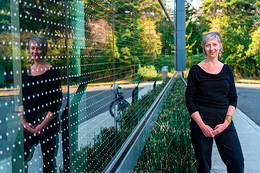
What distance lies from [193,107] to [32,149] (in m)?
1.96

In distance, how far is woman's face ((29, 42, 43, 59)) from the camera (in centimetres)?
160

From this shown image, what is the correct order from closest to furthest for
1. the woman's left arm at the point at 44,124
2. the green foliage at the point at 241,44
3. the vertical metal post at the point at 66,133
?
the woman's left arm at the point at 44,124 → the vertical metal post at the point at 66,133 → the green foliage at the point at 241,44

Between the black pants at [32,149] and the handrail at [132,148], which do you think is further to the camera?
the handrail at [132,148]

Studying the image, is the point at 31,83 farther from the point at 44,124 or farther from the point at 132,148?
the point at 132,148

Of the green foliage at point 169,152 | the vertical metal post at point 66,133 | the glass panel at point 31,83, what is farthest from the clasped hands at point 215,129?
the glass panel at point 31,83

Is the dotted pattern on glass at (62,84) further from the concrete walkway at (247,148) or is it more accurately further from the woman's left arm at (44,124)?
the concrete walkway at (247,148)

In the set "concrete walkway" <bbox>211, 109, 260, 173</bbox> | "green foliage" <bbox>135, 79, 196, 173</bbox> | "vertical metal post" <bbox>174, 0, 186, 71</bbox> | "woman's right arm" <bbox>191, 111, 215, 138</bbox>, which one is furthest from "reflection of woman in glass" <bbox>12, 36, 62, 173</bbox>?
"vertical metal post" <bbox>174, 0, 186, 71</bbox>

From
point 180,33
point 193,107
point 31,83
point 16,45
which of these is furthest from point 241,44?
point 16,45

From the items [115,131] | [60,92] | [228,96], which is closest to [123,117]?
[115,131]

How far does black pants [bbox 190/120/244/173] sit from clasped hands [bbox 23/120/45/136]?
1905mm

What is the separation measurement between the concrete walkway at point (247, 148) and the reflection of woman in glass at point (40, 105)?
2713 millimetres

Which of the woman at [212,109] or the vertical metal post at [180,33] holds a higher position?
the vertical metal post at [180,33]

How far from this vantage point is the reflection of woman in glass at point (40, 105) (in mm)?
1559

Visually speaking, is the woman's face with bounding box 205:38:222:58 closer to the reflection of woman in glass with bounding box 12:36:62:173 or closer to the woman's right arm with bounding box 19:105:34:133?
the reflection of woman in glass with bounding box 12:36:62:173
